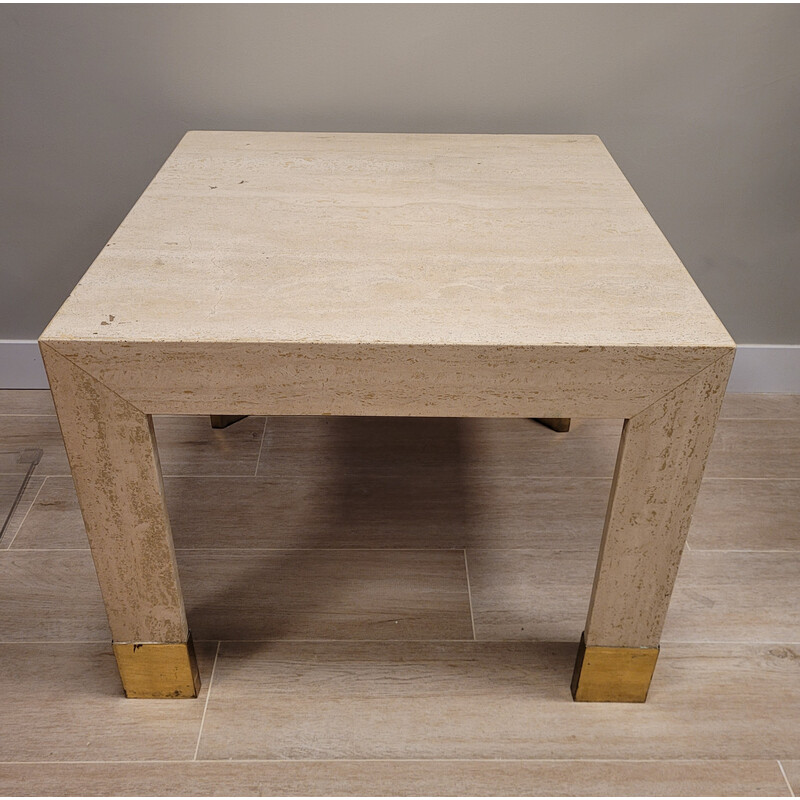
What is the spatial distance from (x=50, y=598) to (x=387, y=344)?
693mm

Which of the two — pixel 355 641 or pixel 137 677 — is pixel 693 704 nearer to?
pixel 355 641

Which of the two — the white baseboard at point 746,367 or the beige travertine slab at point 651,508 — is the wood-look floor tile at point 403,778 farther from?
the white baseboard at point 746,367

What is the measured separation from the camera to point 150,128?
1362 millimetres

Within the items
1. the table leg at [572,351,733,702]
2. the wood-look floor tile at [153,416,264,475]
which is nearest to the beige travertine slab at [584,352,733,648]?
the table leg at [572,351,733,702]

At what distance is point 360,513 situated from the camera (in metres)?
1.29

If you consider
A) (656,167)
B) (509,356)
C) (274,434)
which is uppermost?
(509,356)

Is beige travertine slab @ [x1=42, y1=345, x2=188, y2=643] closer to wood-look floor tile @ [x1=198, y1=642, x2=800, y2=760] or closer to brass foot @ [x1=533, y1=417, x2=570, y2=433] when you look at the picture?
wood-look floor tile @ [x1=198, y1=642, x2=800, y2=760]

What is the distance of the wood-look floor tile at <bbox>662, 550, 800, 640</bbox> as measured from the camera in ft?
3.59

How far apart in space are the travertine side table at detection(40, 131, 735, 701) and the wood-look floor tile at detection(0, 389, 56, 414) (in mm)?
683

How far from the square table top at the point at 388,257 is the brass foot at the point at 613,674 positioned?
1.34 ft

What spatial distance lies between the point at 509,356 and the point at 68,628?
2.39ft

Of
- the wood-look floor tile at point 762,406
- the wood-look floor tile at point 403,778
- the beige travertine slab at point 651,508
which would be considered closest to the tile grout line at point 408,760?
the wood-look floor tile at point 403,778

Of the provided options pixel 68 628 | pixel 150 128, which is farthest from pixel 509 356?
pixel 150 128

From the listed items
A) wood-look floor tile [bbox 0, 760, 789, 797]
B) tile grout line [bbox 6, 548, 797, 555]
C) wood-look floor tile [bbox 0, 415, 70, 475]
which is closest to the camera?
wood-look floor tile [bbox 0, 760, 789, 797]
